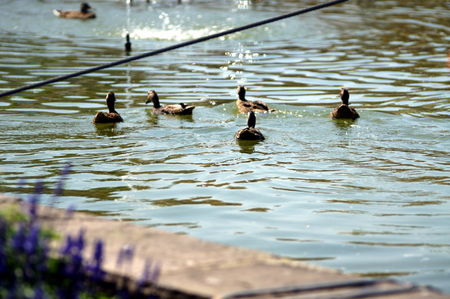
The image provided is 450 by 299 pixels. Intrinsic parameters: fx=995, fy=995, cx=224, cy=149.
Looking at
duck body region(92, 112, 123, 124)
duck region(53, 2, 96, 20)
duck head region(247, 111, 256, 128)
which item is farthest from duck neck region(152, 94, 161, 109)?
duck region(53, 2, 96, 20)

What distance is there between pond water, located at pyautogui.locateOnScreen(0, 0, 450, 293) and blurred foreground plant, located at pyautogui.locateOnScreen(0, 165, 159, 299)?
3.57 metres

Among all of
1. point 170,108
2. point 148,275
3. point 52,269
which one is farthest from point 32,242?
point 170,108

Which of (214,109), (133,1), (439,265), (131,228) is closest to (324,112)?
(214,109)

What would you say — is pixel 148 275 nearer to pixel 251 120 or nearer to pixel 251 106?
pixel 251 120

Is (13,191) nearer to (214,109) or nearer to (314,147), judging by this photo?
(314,147)

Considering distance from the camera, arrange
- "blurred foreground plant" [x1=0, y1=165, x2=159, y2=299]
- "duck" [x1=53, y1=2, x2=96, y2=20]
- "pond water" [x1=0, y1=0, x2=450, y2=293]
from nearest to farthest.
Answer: "blurred foreground plant" [x1=0, y1=165, x2=159, y2=299] → "pond water" [x1=0, y1=0, x2=450, y2=293] → "duck" [x1=53, y1=2, x2=96, y2=20]

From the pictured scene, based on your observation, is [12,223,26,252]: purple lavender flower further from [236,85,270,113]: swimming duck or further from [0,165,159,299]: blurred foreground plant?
[236,85,270,113]: swimming duck

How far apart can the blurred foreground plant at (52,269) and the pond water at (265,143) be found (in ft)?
11.7

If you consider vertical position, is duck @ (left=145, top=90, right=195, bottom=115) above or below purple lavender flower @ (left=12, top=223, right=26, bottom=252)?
below

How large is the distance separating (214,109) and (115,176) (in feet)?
19.1

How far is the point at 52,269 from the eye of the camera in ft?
16.3

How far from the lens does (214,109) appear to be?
17.6 m

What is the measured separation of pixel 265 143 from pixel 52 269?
9.39m

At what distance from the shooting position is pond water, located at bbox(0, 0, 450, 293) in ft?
30.9
